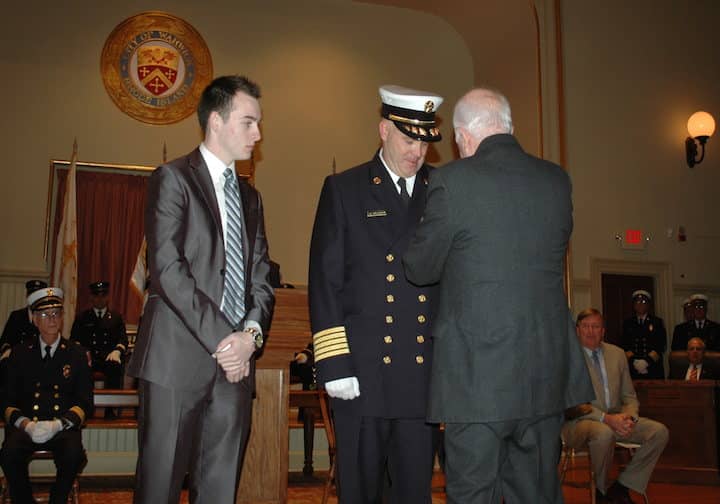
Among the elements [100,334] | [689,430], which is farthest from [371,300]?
[100,334]

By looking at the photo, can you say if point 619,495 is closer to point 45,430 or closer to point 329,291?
point 329,291

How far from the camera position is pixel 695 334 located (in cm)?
852

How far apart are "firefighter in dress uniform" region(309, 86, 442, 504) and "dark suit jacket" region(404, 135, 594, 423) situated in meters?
0.27

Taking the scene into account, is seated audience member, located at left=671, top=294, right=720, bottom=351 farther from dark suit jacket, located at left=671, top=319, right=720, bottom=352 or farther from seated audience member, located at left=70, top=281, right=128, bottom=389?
seated audience member, located at left=70, top=281, right=128, bottom=389

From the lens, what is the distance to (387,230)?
2.49m

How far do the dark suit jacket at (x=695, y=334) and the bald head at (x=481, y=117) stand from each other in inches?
283

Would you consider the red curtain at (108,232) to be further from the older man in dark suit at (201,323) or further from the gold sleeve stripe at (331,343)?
the gold sleeve stripe at (331,343)

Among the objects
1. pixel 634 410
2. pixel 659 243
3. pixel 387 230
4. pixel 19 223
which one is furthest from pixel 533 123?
pixel 387 230

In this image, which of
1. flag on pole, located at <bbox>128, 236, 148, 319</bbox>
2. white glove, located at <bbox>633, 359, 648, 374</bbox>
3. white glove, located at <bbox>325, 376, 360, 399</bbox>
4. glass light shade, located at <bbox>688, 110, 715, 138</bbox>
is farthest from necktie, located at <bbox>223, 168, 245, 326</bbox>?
glass light shade, located at <bbox>688, 110, 715, 138</bbox>

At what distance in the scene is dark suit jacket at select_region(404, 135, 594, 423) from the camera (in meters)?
2.00

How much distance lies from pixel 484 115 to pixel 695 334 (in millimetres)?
7314

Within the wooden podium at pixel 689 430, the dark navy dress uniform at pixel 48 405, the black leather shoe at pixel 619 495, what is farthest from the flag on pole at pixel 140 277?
the wooden podium at pixel 689 430

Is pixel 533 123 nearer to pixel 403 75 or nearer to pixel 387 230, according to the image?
pixel 403 75

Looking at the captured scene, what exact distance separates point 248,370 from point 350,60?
834 cm
